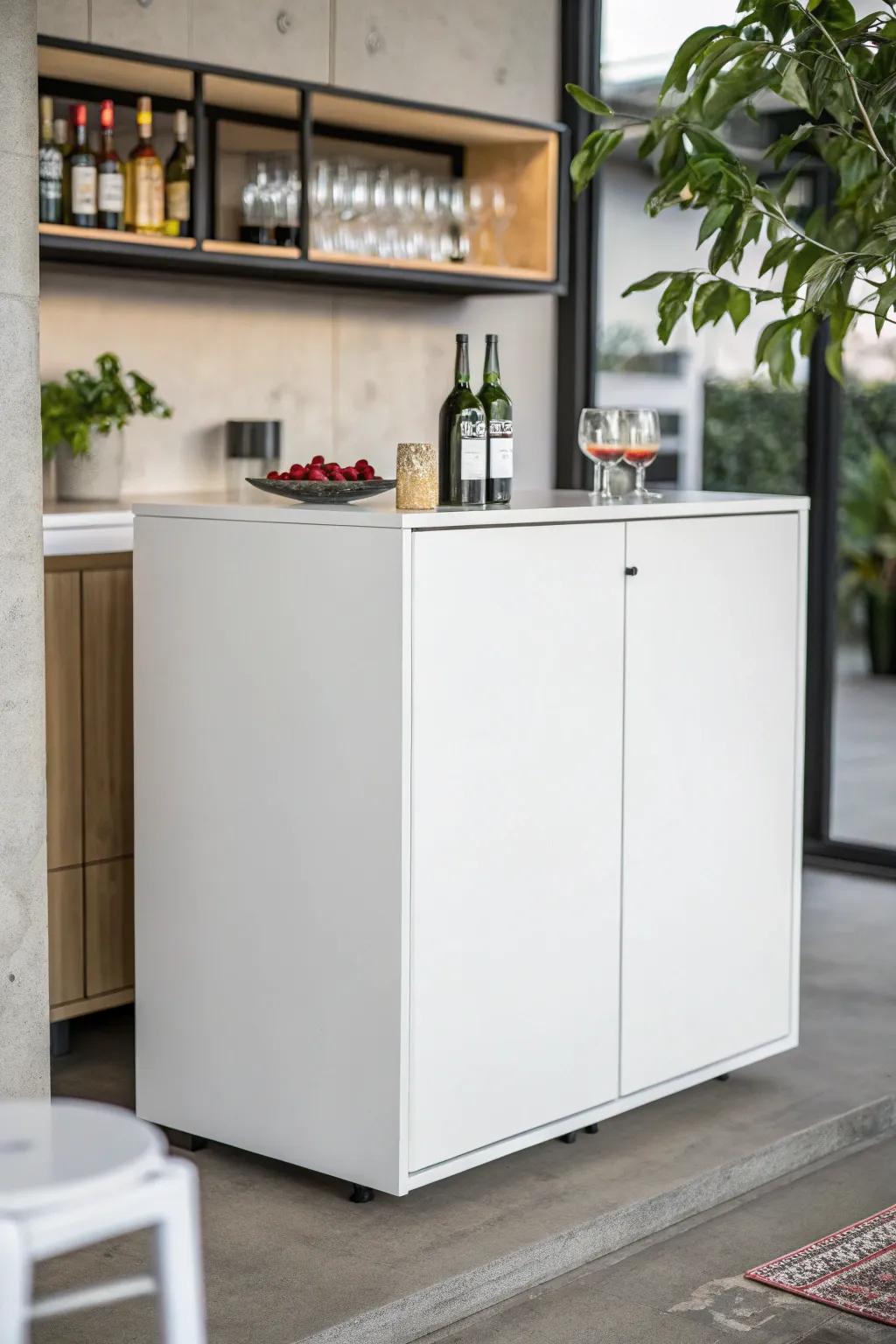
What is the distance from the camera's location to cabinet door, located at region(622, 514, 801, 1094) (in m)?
3.21

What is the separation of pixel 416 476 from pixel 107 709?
1.16 meters

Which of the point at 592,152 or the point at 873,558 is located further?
the point at 873,558

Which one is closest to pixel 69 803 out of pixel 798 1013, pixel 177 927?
pixel 177 927

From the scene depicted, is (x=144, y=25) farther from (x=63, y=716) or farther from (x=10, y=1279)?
(x=10, y=1279)

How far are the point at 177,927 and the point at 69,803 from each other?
2.07ft

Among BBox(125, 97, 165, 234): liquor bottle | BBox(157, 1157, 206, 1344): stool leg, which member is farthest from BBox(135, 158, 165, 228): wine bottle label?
BBox(157, 1157, 206, 1344): stool leg

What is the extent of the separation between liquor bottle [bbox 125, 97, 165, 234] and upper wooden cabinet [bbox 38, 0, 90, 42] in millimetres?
234

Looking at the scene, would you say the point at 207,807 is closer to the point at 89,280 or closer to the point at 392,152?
the point at 89,280

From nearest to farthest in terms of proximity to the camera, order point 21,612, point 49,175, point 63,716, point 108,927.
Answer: point 21,612 → point 63,716 → point 108,927 → point 49,175

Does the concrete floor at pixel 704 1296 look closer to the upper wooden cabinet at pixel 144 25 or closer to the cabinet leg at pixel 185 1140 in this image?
the cabinet leg at pixel 185 1140

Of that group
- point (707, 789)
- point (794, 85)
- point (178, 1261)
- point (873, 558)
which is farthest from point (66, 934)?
point (873, 558)

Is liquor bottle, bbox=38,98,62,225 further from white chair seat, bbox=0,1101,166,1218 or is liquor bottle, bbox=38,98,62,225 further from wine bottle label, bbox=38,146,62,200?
white chair seat, bbox=0,1101,166,1218

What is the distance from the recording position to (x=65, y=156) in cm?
399

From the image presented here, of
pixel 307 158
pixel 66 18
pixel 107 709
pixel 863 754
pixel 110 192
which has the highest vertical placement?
pixel 66 18
